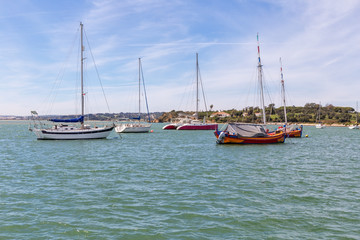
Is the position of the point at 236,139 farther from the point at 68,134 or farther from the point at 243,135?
the point at 68,134

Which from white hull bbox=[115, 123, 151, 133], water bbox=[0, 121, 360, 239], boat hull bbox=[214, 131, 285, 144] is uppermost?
white hull bbox=[115, 123, 151, 133]

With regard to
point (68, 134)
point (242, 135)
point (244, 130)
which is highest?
point (244, 130)

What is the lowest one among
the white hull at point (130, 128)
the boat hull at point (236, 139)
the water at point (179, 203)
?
the water at point (179, 203)

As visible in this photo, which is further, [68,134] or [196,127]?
[196,127]

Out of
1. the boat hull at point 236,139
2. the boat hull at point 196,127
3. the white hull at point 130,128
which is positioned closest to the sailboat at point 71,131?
the boat hull at point 236,139

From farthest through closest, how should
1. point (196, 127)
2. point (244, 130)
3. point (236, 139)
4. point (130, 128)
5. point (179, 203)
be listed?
point (196, 127)
point (130, 128)
point (244, 130)
point (236, 139)
point (179, 203)

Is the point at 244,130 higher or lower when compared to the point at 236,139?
higher

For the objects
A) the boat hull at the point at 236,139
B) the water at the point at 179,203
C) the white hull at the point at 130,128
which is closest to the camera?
the water at the point at 179,203

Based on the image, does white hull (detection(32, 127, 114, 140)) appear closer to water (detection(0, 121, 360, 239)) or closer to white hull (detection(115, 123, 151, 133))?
white hull (detection(115, 123, 151, 133))

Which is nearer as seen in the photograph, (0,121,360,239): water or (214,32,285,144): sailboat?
(0,121,360,239): water

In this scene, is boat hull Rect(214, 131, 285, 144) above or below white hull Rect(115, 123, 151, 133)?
below

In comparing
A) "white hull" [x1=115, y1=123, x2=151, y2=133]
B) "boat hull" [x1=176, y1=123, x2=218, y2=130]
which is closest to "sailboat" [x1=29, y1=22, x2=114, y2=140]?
"white hull" [x1=115, y1=123, x2=151, y2=133]

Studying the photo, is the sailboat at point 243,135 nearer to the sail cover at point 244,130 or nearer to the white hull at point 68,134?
the sail cover at point 244,130

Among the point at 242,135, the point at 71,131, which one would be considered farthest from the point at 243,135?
the point at 71,131
